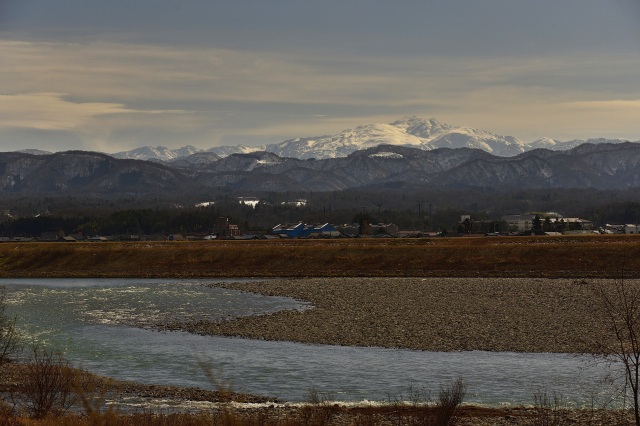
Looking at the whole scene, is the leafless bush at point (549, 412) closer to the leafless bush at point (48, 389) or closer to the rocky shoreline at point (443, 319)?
the rocky shoreline at point (443, 319)

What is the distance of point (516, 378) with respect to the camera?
29531mm

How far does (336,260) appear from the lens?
90.6 metres

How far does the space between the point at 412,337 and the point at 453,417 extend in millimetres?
17186

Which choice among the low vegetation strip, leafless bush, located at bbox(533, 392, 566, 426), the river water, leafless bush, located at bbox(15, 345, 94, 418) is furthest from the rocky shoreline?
leafless bush, located at bbox(15, 345, 94, 418)

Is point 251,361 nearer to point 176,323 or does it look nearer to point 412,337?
point 412,337

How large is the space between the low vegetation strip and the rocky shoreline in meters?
14.8

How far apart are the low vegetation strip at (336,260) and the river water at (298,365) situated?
37255 millimetres

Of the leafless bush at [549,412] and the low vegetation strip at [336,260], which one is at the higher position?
the low vegetation strip at [336,260]

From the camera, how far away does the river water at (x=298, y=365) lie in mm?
28011

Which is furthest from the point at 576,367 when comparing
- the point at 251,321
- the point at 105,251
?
the point at 105,251

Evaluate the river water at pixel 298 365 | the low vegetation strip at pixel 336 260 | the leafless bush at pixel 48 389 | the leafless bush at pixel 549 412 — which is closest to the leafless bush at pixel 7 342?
the river water at pixel 298 365

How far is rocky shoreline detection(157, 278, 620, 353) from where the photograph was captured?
37438 millimetres

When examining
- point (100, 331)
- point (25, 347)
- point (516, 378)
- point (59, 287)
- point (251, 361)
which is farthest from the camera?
point (59, 287)

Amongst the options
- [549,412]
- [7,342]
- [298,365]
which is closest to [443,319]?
[298,365]
